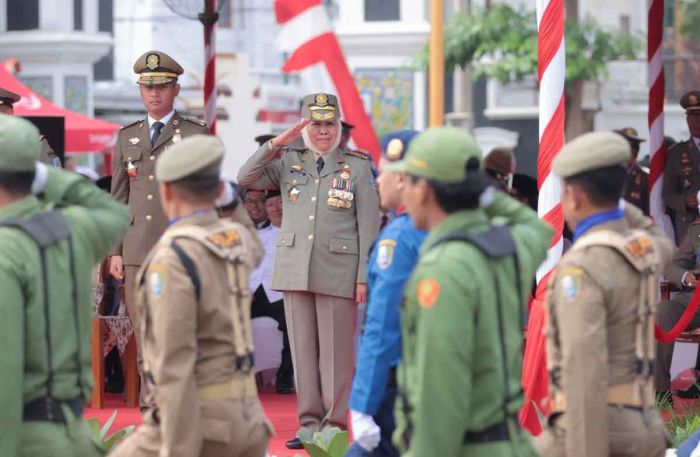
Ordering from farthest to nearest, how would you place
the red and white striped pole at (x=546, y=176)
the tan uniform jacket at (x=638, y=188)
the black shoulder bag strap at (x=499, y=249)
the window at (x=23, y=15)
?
the window at (x=23, y=15), the tan uniform jacket at (x=638, y=188), the red and white striped pole at (x=546, y=176), the black shoulder bag strap at (x=499, y=249)

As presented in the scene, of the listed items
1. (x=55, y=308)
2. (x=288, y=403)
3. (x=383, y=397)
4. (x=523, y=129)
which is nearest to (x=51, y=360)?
(x=55, y=308)

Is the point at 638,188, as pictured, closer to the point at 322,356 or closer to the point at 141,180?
the point at 322,356

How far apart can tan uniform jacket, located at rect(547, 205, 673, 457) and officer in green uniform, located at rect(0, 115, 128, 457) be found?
1.49m

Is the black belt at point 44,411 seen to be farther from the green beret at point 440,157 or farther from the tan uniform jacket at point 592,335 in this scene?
the tan uniform jacket at point 592,335

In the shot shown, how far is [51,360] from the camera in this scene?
5383 millimetres

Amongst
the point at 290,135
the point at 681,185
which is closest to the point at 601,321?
the point at 290,135

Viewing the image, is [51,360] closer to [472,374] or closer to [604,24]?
[472,374]

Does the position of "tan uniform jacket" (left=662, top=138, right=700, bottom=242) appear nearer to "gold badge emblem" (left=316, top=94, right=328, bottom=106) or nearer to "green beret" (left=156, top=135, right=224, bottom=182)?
"gold badge emblem" (left=316, top=94, right=328, bottom=106)

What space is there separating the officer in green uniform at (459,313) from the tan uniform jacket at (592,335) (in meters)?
0.17

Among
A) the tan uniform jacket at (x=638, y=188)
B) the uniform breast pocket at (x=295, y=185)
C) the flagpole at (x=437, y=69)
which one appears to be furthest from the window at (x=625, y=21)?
the uniform breast pocket at (x=295, y=185)

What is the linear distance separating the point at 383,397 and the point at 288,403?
515cm

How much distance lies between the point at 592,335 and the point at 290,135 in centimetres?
375

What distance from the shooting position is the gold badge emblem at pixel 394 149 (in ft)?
20.3

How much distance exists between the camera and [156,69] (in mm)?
9039
